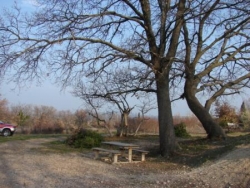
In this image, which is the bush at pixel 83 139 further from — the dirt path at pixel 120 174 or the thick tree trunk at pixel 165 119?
the dirt path at pixel 120 174

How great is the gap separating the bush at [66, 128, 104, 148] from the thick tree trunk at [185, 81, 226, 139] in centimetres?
510

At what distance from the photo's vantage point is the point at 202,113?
1748 centimetres

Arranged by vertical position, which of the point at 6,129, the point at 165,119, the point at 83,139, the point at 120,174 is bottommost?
the point at 120,174

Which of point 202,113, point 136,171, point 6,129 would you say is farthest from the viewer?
point 6,129

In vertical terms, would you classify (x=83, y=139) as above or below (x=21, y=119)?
below

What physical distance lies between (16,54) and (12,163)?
402 cm

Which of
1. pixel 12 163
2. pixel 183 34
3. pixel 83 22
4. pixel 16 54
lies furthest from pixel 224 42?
pixel 12 163

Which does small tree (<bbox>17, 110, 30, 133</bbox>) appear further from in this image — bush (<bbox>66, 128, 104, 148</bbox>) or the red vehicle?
bush (<bbox>66, 128, 104, 148</bbox>)

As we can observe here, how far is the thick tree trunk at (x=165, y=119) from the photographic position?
550 inches

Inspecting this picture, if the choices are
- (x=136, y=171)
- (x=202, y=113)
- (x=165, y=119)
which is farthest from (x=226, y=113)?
(x=136, y=171)

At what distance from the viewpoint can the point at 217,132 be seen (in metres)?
17.2

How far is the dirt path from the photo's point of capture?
805 centimetres

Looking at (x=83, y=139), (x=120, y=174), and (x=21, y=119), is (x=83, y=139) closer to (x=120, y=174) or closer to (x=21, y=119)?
(x=120, y=174)

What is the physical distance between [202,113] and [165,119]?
12.9 ft
